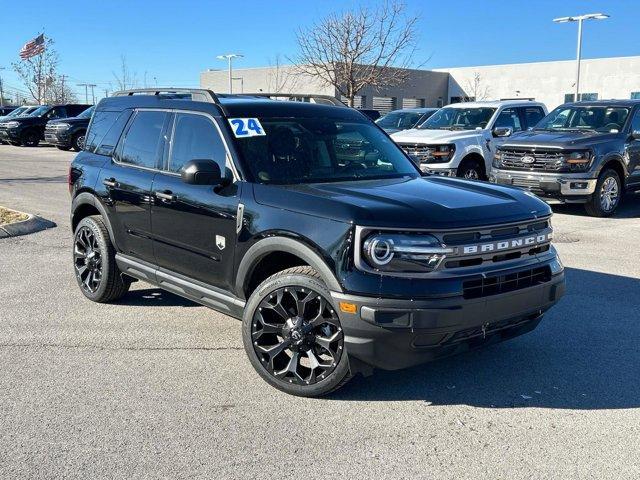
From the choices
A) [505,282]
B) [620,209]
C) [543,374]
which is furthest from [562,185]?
[505,282]

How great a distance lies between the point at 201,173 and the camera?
4203mm

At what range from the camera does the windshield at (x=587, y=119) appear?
37.7 feet

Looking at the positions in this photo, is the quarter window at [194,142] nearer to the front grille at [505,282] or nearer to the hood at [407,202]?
the hood at [407,202]

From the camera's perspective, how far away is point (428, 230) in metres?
3.59

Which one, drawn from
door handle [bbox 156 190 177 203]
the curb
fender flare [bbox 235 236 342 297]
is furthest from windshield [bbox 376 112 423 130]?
fender flare [bbox 235 236 342 297]

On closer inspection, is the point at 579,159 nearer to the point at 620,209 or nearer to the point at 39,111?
→ the point at 620,209

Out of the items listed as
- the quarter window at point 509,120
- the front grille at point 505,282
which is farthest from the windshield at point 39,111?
the front grille at point 505,282

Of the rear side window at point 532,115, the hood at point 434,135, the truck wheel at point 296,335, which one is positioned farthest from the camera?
the rear side window at point 532,115

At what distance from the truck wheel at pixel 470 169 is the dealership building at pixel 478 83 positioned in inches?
1218

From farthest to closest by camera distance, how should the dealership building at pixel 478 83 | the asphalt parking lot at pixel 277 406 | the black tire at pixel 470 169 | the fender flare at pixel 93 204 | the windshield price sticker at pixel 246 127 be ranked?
the dealership building at pixel 478 83
the black tire at pixel 470 169
the fender flare at pixel 93 204
the windshield price sticker at pixel 246 127
the asphalt parking lot at pixel 277 406

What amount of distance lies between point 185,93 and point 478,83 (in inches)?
1985

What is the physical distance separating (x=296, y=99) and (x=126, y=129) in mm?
1608

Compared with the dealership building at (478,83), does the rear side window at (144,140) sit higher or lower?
lower

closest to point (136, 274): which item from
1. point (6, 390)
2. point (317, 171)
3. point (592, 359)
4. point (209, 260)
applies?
point (209, 260)
